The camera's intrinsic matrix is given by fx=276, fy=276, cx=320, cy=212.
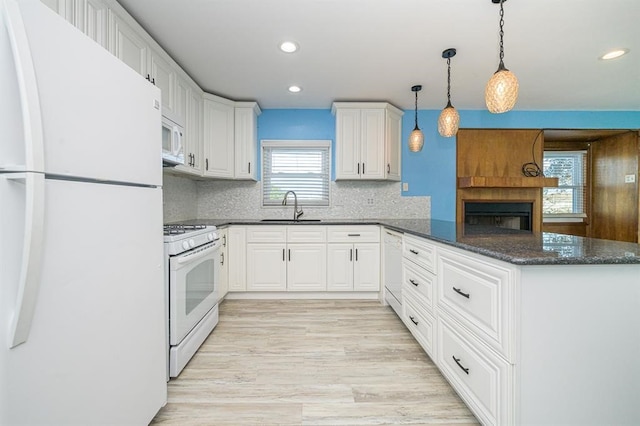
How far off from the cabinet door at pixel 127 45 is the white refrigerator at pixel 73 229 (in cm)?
84

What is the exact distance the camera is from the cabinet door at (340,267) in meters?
3.19

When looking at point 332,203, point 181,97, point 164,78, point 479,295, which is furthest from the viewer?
point 332,203

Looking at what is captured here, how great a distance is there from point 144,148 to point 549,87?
3.96 metres

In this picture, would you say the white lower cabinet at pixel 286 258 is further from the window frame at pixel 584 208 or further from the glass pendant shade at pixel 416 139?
the window frame at pixel 584 208

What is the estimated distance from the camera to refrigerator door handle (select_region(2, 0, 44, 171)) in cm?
68

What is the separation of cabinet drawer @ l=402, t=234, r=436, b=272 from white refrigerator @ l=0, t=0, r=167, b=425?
161 cm

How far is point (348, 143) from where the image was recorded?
11.3 ft

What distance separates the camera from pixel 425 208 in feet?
12.5

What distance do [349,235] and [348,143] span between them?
1161 millimetres

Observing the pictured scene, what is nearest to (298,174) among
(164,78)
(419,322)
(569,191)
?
(164,78)

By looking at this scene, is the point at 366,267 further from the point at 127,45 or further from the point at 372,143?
the point at 127,45

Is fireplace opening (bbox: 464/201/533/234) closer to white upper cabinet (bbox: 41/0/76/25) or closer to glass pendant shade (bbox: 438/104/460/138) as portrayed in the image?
glass pendant shade (bbox: 438/104/460/138)

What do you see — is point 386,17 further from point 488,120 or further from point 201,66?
point 488,120

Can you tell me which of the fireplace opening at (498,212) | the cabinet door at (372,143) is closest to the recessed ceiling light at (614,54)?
the fireplace opening at (498,212)
